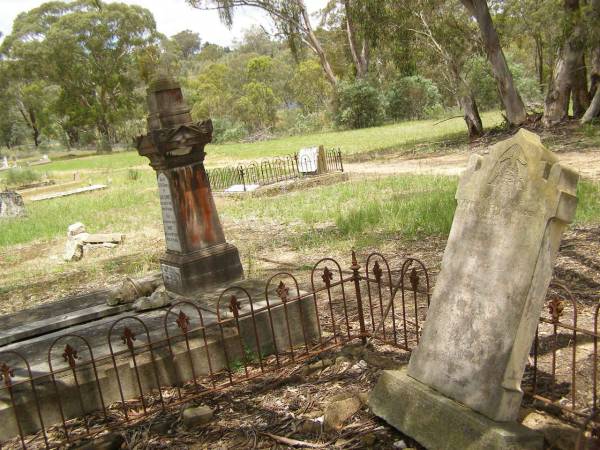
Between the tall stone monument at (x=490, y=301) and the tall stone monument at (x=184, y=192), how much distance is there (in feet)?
10.2

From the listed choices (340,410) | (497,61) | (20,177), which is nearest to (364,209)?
(340,410)

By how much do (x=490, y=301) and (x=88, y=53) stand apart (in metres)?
54.9

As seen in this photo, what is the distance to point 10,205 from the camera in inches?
632

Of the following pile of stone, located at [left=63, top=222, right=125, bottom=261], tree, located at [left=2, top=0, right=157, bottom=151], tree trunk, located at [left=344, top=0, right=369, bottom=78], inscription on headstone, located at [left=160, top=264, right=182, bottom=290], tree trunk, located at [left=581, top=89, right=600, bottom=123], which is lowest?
pile of stone, located at [left=63, top=222, right=125, bottom=261]

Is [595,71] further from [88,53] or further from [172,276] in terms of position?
[88,53]

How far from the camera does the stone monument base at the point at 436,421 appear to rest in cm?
266

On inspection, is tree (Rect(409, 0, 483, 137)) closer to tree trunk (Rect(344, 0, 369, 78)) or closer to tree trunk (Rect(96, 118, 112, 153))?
tree trunk (Rect(344, 0, 369, 78))

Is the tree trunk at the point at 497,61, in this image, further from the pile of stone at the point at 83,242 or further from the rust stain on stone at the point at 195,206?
the rust stain on stone at the point at 195,206

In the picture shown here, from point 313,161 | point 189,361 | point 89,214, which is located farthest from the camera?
point 313,161

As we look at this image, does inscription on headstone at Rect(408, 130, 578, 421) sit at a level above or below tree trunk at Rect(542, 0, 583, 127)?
below

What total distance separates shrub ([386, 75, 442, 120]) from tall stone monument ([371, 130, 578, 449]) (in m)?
35.2

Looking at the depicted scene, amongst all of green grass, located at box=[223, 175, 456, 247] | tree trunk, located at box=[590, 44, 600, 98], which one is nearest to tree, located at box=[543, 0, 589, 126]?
tree trunk, located at box=[590, 44, 600, 98]

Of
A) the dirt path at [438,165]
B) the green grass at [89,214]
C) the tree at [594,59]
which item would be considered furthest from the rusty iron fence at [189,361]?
the tree at [594,59]

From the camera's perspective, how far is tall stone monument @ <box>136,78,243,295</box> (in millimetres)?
5773
